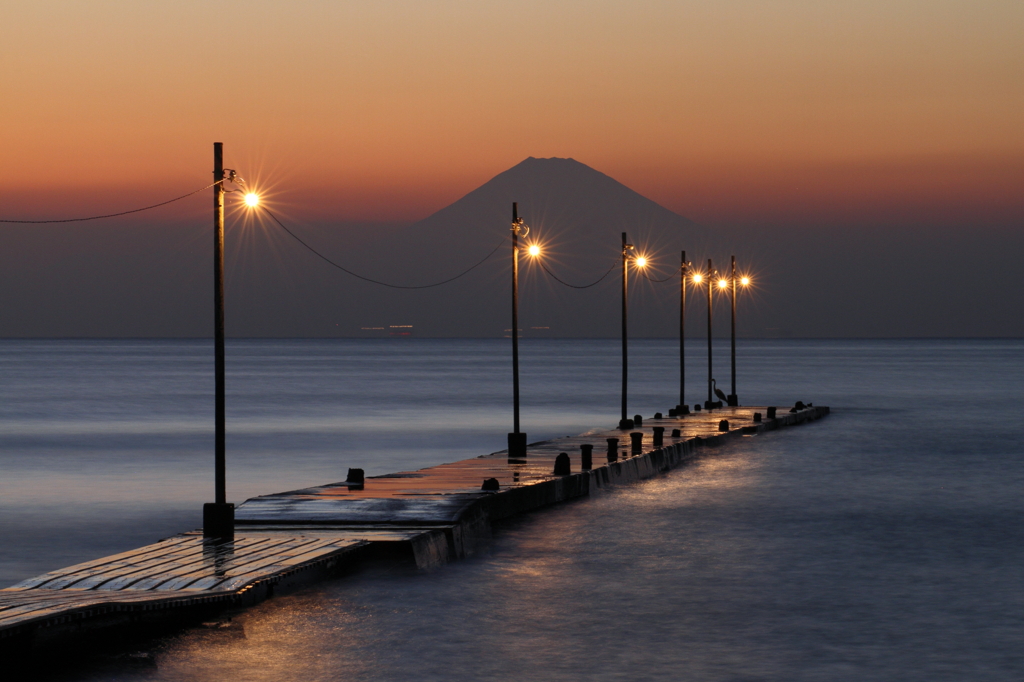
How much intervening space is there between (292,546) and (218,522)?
41.3 inches

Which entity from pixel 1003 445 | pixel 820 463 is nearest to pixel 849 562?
pixel 820 463

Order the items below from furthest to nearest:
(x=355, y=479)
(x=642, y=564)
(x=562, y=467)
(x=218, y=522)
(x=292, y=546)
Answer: (x=562, y=467) < (x=355, y=479) < (x=642, y=564) < (x=218, y=522) < (x=292, y=546)

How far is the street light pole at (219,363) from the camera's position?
59.0 feet

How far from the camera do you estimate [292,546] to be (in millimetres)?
18469

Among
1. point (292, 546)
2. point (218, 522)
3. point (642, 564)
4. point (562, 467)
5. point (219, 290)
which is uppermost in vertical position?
point (219, 290)

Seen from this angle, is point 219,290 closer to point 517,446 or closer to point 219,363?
point 219,363

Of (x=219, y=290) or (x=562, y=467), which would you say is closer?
(x=219, y=290)

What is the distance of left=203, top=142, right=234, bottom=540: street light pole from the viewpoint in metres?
18.0

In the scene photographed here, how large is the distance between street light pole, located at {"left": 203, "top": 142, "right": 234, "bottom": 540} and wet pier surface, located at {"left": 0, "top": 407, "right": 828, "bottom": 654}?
0.25 metres

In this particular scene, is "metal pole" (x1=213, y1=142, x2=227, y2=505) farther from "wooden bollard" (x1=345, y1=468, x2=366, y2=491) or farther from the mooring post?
the mooring post

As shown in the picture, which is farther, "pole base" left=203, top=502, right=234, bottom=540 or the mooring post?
the mooring post

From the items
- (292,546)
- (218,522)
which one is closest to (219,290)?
(218,522)

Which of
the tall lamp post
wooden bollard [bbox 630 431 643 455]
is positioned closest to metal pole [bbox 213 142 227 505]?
wooden bollard [bbox 630 431 643 455]

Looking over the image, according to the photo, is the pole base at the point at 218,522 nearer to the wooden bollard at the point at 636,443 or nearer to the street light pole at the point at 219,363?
Result: the street light pole at the point at 219,363
